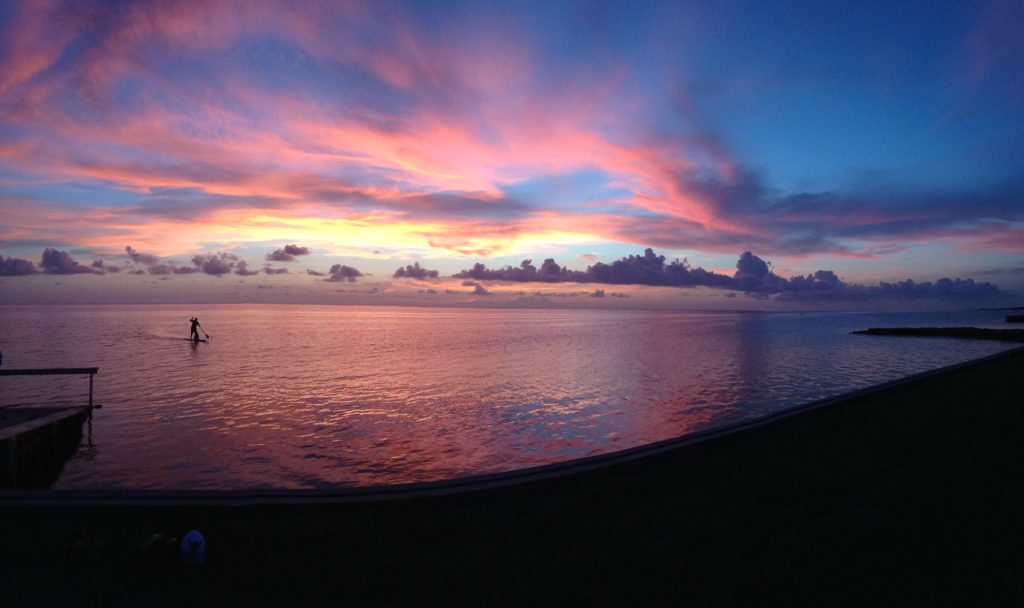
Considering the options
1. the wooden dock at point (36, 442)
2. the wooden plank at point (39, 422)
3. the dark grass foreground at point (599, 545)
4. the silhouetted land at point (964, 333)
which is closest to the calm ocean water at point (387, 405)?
the wooden dock at point (36, 442)

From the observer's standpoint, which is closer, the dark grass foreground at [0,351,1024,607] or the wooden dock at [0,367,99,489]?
the dark grass foreground at [0,351,1024,607]

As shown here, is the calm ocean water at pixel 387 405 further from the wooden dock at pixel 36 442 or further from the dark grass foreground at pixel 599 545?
the dark grass foreground at pixel 599 545

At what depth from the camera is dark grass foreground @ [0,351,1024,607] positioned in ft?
18.0

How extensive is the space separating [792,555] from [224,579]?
639 cm

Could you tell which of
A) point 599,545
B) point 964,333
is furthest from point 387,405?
point 964,333

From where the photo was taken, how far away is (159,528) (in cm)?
675

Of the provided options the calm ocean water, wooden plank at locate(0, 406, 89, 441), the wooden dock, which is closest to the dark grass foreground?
the calm ocean water

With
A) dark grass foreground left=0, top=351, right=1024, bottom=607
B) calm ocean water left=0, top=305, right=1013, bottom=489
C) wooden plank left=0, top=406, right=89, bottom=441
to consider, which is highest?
dark grass foreground left=0, top=351, right=1024, bottom=607

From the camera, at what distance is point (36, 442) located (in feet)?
54.3

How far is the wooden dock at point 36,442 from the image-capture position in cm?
1375

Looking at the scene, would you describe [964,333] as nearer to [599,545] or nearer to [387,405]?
[387,405]

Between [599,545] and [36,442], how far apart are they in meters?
18.7

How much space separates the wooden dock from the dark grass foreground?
918cm

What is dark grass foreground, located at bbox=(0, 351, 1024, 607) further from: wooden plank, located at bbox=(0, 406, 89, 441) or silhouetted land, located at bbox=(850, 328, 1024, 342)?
silhouetted land, located at bbox=(850, 328, 1024, 342)
